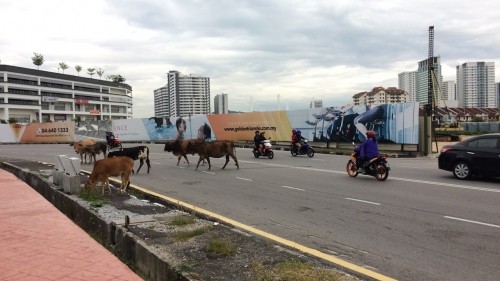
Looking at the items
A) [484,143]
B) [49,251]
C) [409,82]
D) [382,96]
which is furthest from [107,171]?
[409,82]

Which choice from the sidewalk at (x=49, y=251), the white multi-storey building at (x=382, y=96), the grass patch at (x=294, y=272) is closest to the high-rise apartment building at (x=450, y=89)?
the white multi-storey building at (x=382, y=96)

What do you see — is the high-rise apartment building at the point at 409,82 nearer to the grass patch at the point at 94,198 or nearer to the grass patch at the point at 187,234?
the grass patch at the point at 94,198

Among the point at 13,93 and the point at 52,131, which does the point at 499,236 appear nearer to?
the point at 52,131

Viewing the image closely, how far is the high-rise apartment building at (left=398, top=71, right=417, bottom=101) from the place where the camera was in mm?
97625

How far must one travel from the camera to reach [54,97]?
115188mm

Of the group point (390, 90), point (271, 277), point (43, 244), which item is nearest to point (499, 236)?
point (271, 277)

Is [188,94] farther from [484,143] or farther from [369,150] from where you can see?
[484,143]

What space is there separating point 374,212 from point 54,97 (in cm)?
12021

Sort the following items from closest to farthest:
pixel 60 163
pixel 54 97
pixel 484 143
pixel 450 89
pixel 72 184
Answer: pixel 72 184 < pixel 60 163 < pixel 484 143 < pixel 54 97 < pixel 450 89

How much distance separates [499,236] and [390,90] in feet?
314

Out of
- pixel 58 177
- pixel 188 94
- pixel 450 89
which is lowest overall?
pixel 58 177

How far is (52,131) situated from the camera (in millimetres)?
52438

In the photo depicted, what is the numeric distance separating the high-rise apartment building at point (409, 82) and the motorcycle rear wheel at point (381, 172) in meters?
88.0

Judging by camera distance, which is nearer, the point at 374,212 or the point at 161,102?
the point at 374,212
